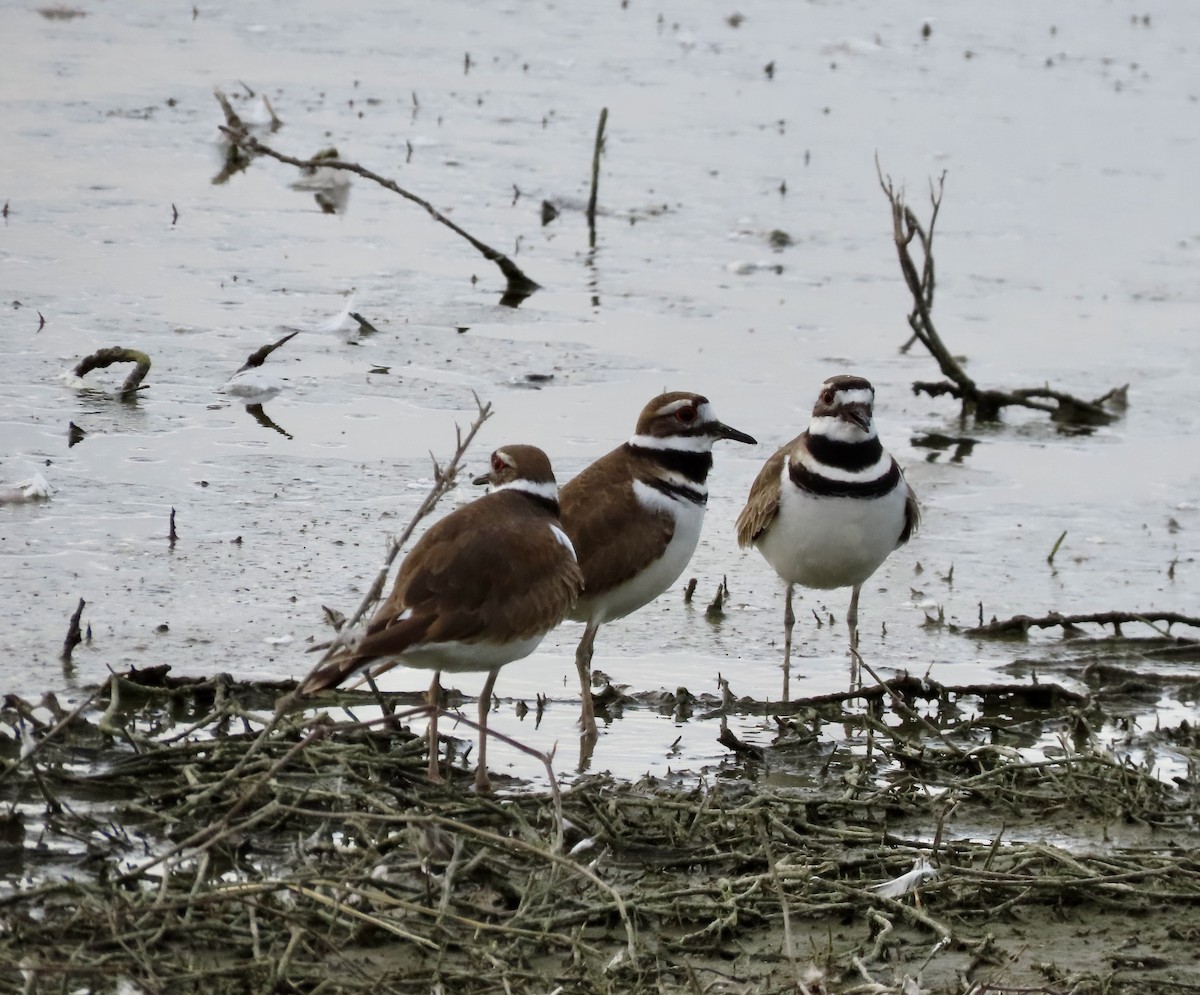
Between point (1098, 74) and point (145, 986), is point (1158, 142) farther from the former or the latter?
point (145, 986)

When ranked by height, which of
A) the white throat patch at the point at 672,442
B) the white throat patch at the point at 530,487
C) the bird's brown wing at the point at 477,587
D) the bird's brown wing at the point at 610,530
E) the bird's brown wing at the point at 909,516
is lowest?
the bird's brown wing at the point at 909,516

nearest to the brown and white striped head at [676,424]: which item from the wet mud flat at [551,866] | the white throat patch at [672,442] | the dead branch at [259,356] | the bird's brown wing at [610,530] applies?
the white throat patch at [672,442]

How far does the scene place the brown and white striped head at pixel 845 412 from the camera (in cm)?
761

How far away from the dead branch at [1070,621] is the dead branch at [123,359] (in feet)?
14.3

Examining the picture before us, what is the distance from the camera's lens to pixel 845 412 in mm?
7609

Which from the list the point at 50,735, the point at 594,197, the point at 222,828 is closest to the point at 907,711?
the point at 222,828

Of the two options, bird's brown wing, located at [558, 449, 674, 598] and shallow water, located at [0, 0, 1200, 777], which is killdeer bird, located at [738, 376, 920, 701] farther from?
bird's brown wing, located at [558, 449, 674, 598]

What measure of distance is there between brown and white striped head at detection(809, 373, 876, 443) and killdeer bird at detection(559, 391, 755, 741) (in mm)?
386

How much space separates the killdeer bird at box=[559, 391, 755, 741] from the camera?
6.89 meters

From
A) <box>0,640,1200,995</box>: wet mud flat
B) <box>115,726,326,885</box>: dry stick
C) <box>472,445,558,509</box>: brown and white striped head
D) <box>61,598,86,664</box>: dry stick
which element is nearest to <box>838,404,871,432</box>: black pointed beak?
<box>0,640,1200,995</box>: wet mud flat

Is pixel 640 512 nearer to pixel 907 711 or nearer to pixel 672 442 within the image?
pixel 672 442

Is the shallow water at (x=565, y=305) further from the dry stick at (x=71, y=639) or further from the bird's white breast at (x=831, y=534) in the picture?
the bird's white breast at (x=831, y=534)

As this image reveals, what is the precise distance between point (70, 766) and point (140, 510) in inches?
105

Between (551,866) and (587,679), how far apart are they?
1836 millimetres
